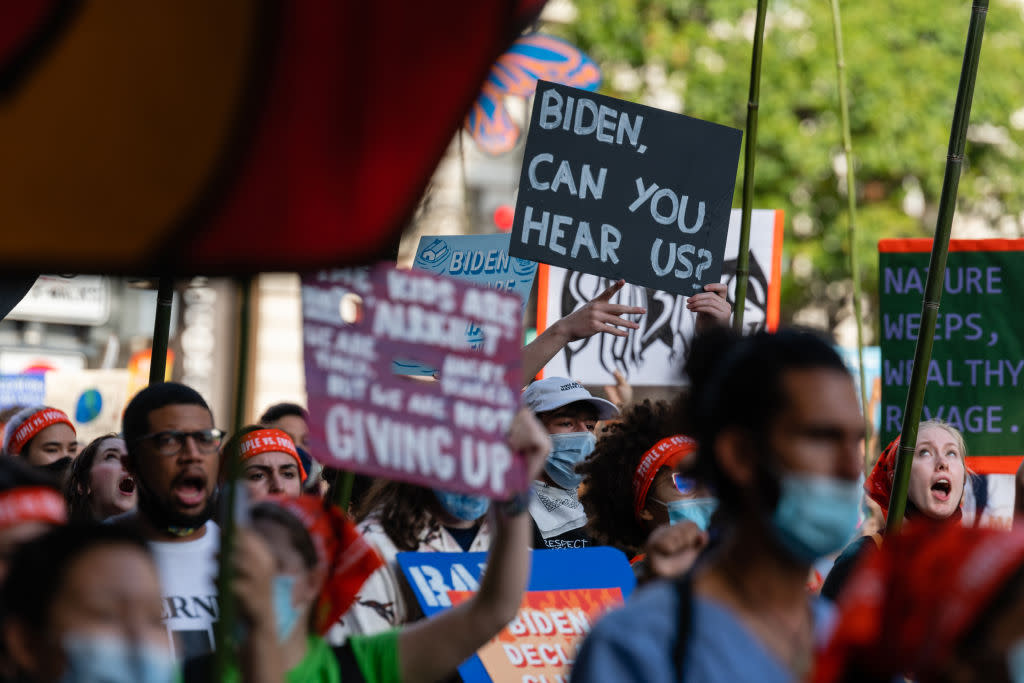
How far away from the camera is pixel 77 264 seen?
6.21 feet

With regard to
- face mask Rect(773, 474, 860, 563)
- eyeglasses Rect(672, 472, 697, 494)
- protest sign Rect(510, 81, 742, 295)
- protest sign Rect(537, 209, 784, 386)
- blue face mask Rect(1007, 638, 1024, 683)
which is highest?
protest sign Rect(510, 81, 742, 295)

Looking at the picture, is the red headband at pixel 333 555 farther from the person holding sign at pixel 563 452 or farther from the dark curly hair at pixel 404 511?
the person holding sign at pixel 563 452

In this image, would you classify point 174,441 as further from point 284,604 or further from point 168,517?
point 284,604

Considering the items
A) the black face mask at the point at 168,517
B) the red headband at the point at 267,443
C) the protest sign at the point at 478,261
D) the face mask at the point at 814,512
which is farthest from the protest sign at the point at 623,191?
the face mask at the point at 814,512

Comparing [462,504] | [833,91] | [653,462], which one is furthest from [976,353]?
[833,91]

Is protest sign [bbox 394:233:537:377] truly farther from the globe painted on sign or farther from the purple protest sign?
the globe painted on sign

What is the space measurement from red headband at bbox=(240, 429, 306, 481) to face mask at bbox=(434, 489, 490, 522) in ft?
4.32

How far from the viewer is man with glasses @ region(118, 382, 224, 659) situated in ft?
10.9

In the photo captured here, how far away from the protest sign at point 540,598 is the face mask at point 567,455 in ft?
2.80

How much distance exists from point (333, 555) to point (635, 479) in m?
1.83

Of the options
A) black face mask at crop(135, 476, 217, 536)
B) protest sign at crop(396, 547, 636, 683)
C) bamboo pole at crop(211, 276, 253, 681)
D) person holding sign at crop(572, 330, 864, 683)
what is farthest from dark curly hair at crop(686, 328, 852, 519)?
black face mask at crop(135, 476, 217, 536)

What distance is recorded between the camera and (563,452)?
4816 millimetres

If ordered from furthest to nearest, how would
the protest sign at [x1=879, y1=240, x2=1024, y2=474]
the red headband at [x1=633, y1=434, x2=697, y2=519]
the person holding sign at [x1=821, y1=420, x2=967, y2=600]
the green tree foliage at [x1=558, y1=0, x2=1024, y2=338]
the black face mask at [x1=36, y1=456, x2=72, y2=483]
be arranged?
the green tree foliage at [x1=558, y1=0, x2=1024, y2=338] < the protest sign at [x1=879, y1=240, x2=1024, y2=474] < the black face mask at [x1=36, y1=456, x2=72, y2=483] < the person holding sign at [x1=821, y1=420, x2=967, y2=600] < the red headband at [x1=633, y1=434, x2=697, y2=519]

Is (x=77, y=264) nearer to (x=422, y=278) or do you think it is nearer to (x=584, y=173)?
(x=422, y=278)
